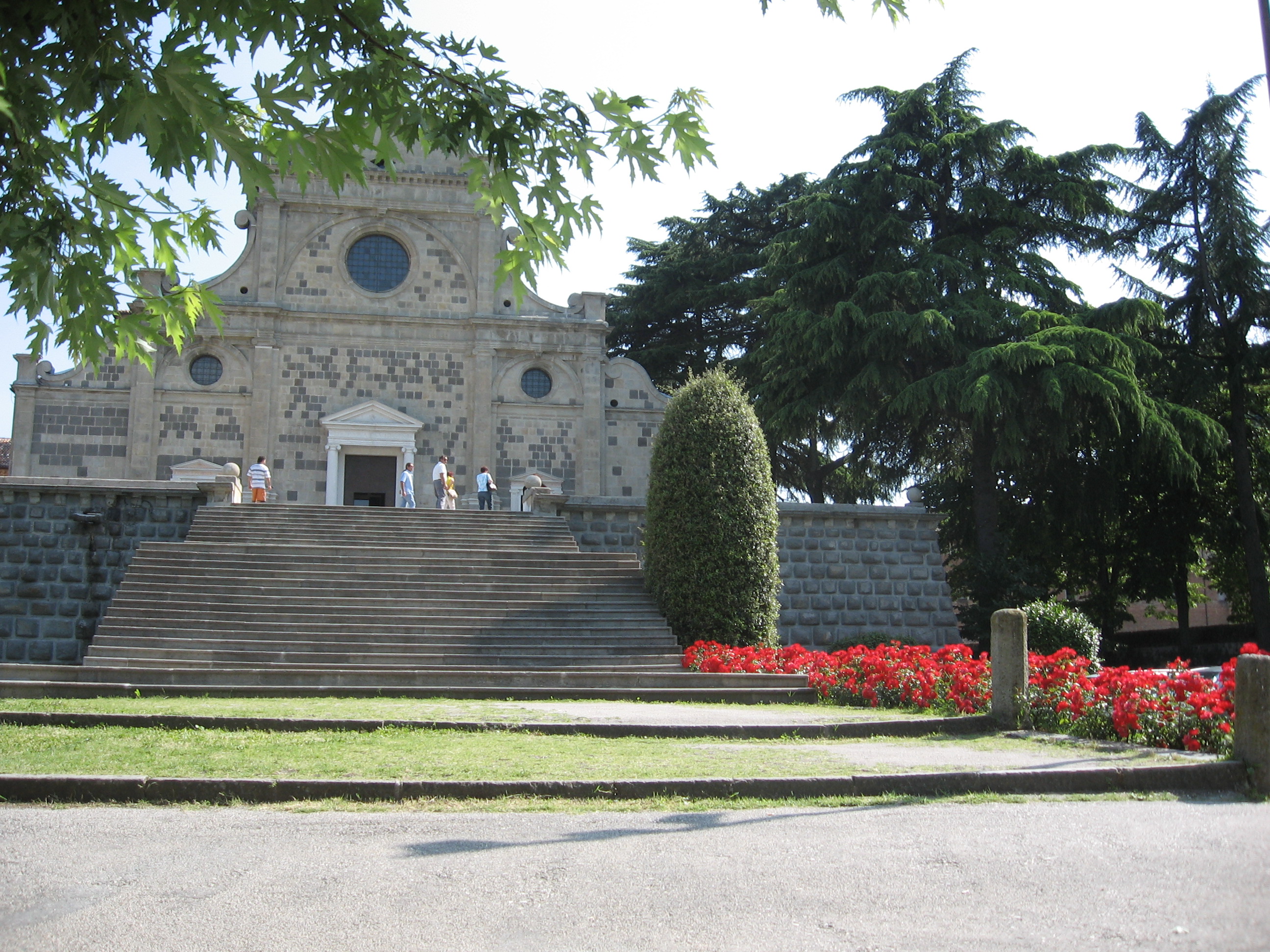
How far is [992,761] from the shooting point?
729 centimetres

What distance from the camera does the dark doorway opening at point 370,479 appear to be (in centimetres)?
2761

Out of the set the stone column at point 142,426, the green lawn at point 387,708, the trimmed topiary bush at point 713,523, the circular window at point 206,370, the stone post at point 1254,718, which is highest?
the circular window at point 206,370

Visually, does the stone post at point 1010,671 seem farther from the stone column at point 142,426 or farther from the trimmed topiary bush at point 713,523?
the stone column at point 142,426

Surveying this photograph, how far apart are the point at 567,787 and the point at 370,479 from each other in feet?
74.0

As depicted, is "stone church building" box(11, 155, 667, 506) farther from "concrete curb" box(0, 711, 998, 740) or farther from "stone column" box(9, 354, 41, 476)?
"concrete curb" box(0, 711, 998, 740)

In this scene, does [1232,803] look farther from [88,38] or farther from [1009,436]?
[1009,436]

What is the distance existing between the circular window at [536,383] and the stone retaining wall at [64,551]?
11812mm

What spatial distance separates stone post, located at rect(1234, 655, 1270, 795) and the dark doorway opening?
23026mm

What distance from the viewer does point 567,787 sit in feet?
20.4

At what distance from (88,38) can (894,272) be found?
21537mm

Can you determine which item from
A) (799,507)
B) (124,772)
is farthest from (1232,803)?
(799,507)

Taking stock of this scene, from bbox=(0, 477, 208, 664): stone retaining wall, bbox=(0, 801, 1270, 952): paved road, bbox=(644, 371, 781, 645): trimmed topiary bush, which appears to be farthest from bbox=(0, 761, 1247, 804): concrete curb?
bbox=(0, 477, 208, 664): stone retaining wall

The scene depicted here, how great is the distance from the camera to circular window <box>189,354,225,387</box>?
27.2 meters

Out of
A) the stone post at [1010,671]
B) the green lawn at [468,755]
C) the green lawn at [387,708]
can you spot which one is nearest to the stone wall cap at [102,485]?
the green lawn at [387,708]
